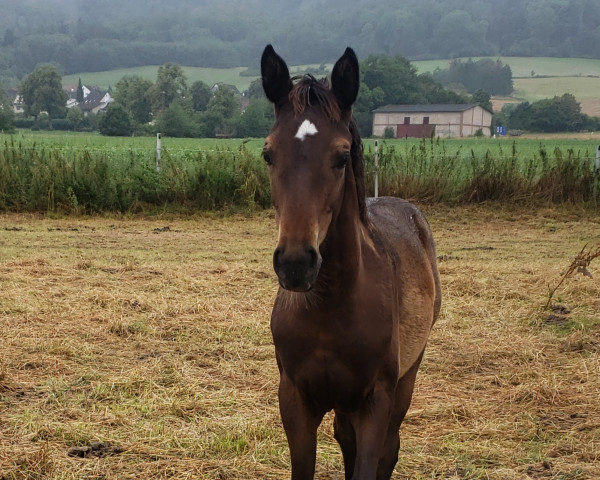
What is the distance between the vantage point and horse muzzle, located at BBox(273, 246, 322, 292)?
2021mm

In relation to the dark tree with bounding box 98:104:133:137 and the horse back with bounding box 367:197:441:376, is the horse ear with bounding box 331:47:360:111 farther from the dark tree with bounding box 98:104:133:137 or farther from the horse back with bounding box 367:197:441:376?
the dark tree with bounding box 98:104:133:137

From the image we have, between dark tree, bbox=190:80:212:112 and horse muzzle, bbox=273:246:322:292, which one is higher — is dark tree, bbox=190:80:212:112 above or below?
above

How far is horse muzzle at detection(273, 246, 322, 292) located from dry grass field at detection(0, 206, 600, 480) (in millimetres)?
1827

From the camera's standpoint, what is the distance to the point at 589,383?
485cm

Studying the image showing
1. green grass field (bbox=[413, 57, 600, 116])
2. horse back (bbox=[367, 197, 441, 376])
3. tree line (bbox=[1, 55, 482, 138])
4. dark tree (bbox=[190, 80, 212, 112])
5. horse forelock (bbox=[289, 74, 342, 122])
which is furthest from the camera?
green grass field (bbox=[413, 57, 600, 116])

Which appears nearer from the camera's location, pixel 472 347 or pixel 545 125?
pixel 472 347

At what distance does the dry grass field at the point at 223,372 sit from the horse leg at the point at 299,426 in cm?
98

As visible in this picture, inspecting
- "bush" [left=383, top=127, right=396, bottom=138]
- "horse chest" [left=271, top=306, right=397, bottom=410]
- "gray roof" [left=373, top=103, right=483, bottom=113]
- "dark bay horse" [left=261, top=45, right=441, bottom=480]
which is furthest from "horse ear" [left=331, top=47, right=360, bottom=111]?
"bush" [left=383, top=127, right=396, bottom=138]

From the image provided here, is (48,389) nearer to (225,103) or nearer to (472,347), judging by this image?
(472,347)

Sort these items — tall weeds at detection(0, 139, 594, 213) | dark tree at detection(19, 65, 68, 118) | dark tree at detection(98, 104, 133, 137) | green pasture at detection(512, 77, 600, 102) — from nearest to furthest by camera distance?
tall weeds at detection(0, 139, 594, 213), dark tree at detection(98, 104, 133, 137), dark tree at detection(19, 65, 68, 118), green pasture at detection(512, 77, 600, 102)

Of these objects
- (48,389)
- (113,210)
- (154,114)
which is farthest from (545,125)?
(48,389)

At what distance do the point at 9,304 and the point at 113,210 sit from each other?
689 centimetres

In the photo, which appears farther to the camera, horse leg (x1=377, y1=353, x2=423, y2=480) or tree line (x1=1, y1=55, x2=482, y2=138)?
tree line (x1=1, y1=55, x2=482, y2=138)

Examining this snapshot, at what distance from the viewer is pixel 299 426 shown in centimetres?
259
